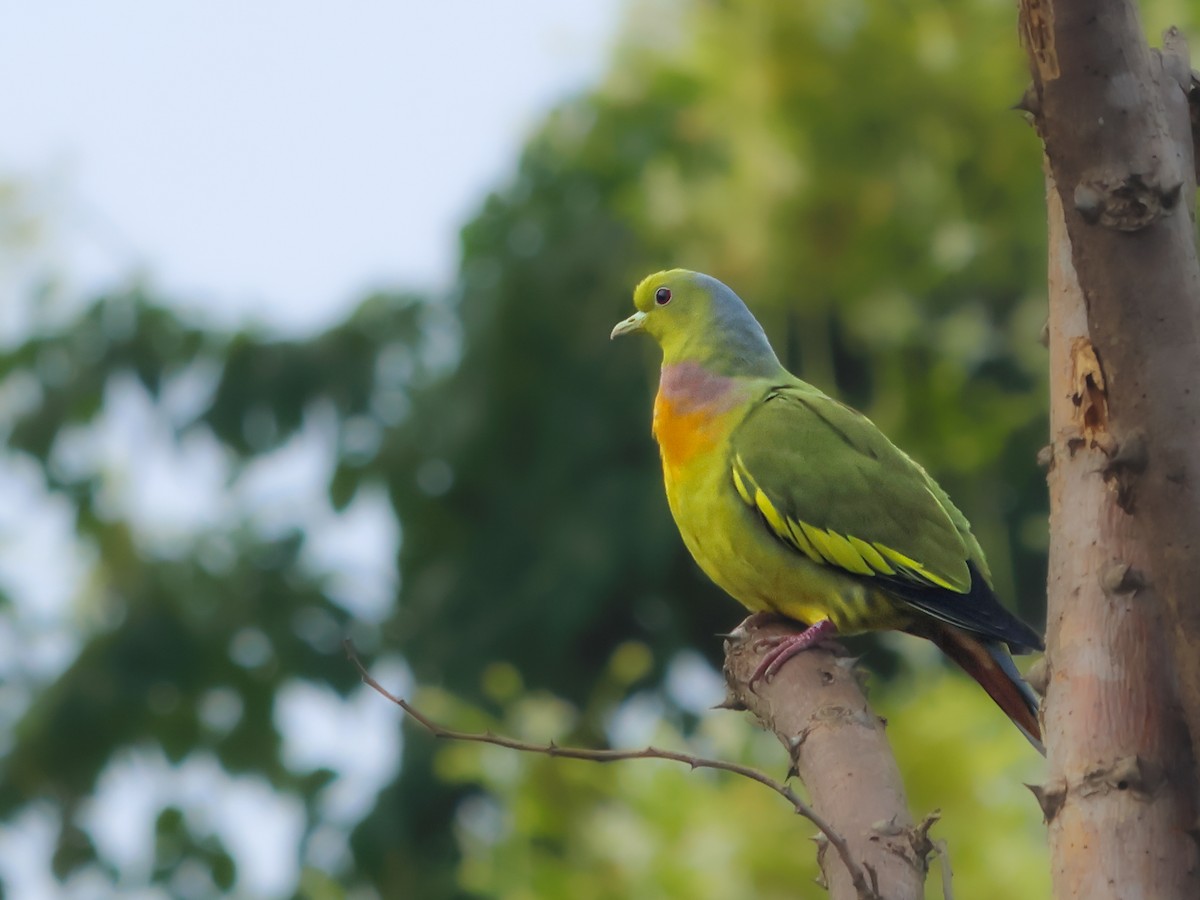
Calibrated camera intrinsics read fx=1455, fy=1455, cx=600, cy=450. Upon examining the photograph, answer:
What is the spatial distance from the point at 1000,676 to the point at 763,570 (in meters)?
0.55

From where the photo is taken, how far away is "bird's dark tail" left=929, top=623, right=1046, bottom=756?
2879mm

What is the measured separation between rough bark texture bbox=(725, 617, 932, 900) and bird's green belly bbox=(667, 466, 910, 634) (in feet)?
1.37

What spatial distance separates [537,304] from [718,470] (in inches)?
258

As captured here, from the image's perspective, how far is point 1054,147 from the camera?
1.58 metres

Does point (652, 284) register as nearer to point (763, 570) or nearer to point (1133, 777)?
point (763, 570)

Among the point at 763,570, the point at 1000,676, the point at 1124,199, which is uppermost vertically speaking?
the point at 763,570

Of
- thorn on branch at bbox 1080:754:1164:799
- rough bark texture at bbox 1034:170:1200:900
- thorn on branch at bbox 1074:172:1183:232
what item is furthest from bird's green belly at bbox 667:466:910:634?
thorn on branch at bbox 1074:172:1183:232

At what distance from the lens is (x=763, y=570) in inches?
125

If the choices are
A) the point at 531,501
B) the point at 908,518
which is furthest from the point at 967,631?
the point at 531,501

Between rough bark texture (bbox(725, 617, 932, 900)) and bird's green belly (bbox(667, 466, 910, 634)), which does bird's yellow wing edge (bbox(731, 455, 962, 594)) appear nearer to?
bird's green belly (bbox(667, 466, 910, 634))

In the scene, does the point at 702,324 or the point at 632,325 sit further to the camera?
the point at 632,325

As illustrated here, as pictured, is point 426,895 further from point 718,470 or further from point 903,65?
point 718,470

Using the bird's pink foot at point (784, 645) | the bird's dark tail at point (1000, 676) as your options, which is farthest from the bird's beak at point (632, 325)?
the bird's dark tail at point (1000, 676)

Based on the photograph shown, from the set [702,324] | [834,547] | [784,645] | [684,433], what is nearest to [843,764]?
[784,645]
